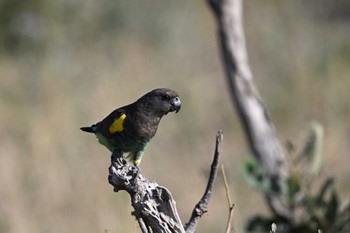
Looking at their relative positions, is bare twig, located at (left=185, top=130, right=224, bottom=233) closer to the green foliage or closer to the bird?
the bird

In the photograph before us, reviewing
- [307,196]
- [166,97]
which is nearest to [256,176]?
[307,196]

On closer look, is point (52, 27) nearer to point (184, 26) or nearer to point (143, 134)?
point (184, 26)

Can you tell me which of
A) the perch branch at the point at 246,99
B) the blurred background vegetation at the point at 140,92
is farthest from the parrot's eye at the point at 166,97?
the blurred background vegetation at the point at 140,92

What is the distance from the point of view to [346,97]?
28.7 ft

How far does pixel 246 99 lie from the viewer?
5.69 meters

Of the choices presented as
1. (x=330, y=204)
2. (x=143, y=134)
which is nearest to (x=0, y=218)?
(x=330, y=204)

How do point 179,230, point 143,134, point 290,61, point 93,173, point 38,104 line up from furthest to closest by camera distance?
point 290,61 < point 38,104 < point 93,173 < point 143,134 < point 179,230

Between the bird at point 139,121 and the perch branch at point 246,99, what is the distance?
6.59 feet

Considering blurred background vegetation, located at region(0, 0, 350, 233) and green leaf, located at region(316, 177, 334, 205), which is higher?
blurred background vegetation, located at region(0, 0, 350, 233)

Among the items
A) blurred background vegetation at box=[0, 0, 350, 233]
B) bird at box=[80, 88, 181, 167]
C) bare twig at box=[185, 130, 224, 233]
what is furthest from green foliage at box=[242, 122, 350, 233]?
bare twig at box=[185, 130, 224, 233]

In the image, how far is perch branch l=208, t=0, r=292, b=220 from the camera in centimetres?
558

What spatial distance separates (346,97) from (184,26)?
2.53 metres

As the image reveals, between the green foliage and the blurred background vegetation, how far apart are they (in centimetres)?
86

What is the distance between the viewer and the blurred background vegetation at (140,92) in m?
7.43
